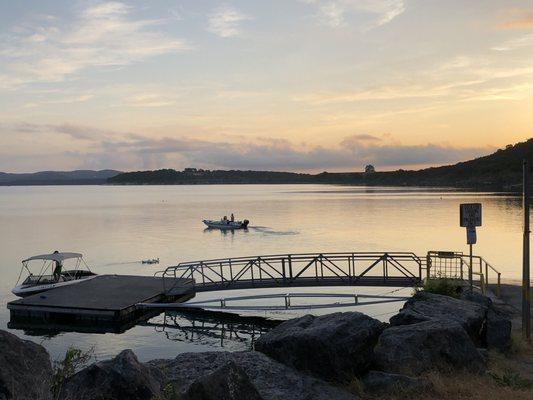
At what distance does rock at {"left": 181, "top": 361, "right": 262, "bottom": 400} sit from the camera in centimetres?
731

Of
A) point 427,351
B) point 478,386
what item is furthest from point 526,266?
point 478,386

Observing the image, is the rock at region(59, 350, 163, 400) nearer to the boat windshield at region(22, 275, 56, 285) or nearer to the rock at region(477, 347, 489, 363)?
the rock at region(477, 347, 489, 363)

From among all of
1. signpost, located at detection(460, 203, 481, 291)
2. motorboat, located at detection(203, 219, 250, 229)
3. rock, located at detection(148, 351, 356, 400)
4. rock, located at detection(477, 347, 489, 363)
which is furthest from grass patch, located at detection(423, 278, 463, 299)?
motorboat, located at detection(203, 219, 250, 229)

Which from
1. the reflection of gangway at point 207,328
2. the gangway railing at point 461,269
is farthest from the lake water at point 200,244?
the gangway railing at point 461,269

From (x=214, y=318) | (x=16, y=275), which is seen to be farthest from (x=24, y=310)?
(x=16, y=275)

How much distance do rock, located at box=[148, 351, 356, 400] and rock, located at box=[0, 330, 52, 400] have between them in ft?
6.81

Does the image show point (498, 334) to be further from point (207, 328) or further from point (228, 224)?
point (228, 224)

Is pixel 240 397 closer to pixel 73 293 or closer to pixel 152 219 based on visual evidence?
pixel 73 293

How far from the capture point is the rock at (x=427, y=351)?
37.6 feet

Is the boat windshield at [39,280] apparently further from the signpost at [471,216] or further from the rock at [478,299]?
the rock at [478,299]

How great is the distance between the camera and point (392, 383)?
1040 centimetres

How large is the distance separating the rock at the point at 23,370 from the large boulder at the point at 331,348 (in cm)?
470

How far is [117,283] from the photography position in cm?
3444

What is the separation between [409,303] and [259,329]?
13.7 m
